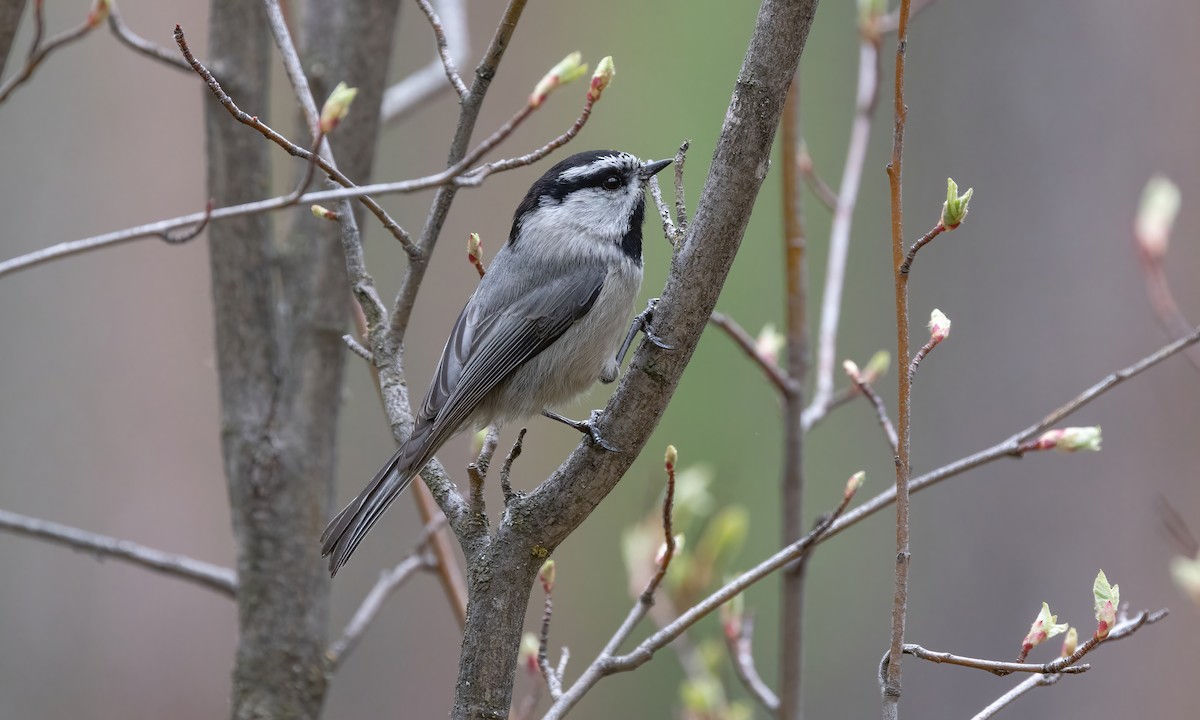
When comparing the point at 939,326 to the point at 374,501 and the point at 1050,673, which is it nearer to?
the point at 1050,673

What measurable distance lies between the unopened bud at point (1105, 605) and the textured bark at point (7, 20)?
229 centimetres

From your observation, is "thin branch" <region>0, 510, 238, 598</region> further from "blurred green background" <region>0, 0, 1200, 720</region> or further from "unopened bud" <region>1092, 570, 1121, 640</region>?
"unopened bud" <region>1092, 570, 1121, 640</region>

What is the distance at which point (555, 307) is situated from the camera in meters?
2.87

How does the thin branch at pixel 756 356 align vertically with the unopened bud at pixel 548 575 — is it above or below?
above

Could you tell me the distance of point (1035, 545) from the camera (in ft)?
14.8

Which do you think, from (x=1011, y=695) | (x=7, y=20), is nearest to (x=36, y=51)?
(x=7, y=20)

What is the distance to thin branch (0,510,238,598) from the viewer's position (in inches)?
100

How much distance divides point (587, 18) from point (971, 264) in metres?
3.60

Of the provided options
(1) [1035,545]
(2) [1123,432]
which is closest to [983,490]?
(1) [1035,545]

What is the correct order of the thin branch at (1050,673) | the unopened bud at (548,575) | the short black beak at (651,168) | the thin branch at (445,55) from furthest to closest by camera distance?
1. the short black beak at (651,168)
2. the unopened bud at (548,575)
3. the thin branch at (445,55)
4. the thin branch at (1050,673)

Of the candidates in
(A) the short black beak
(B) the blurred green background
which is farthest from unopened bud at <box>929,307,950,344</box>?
(B) the blurred green background

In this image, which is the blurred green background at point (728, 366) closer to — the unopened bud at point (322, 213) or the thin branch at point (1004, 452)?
the unopened bud at point (322, 213)

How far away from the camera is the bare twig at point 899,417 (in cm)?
152

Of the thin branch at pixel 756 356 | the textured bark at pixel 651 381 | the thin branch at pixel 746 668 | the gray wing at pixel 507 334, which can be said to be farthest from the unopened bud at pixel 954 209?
the gray wing at pixel 507 334
